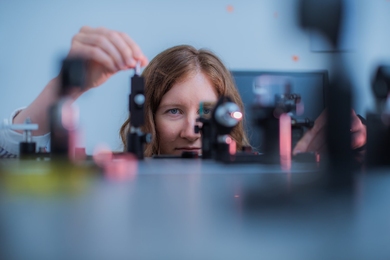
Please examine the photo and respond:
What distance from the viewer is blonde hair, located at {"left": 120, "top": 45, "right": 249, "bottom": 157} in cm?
176

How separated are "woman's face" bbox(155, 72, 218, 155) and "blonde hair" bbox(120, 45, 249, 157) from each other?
25 millimetres

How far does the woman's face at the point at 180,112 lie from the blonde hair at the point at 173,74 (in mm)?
25

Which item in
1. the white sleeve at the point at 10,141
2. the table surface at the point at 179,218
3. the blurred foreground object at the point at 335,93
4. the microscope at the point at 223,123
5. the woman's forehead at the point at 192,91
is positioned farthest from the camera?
the woman's forehead at the point at 192,91

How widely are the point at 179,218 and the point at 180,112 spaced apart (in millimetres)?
1267

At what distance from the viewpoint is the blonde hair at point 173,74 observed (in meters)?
1.76

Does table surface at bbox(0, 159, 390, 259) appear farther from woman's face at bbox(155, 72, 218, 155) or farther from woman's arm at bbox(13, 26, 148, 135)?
woman's face at bbox(155, 72, 218, 155)

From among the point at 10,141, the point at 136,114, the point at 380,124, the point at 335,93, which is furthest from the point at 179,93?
the point at 335,93

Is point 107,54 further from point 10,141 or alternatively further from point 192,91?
point 192,91

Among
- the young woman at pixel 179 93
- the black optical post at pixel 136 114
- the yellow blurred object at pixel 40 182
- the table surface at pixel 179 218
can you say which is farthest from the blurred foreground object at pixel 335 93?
the young woman at pixel 179 93

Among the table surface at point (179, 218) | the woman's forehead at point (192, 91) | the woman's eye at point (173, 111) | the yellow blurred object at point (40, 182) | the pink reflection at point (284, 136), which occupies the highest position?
the woman's forehead at point (192, 91)

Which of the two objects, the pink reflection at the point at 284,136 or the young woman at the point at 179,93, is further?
the young woman at the point at 179,93

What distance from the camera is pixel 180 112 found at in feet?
5.61

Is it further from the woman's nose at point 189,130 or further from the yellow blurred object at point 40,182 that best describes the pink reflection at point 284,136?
the woman's nose at point 189,130

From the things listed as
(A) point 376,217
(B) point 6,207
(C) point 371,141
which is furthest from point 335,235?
(B) point 6,207
